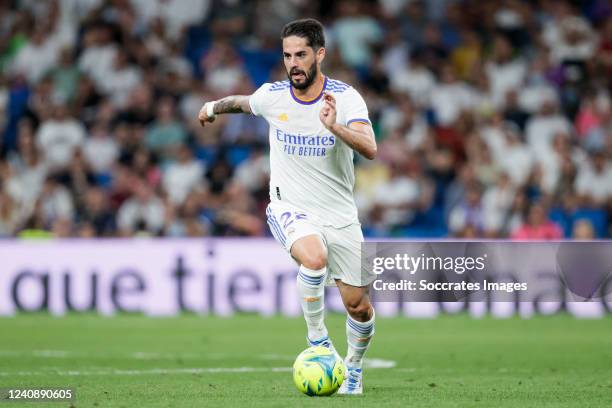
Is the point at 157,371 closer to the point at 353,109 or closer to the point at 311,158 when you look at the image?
the point at 311,158

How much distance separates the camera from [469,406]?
8.12m

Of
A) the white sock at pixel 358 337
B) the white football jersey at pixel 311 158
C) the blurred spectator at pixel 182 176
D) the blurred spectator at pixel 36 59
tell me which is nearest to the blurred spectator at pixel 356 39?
the blurred spectator at pixel 182 176

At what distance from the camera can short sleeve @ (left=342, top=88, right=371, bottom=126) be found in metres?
8.70

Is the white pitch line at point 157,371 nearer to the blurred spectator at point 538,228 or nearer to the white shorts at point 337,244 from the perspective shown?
the white shorts at point 337,244

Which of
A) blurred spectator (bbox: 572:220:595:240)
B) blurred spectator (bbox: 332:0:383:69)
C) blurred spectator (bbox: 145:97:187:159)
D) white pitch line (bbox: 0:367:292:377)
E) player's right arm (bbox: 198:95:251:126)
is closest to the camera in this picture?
player's right arm (bbox: 198:95:251:126)

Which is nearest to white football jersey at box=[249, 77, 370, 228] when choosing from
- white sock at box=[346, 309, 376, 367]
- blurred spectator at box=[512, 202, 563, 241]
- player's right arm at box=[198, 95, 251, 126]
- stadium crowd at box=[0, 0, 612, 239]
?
player's right arm at box=[198, 95, 251, 126]

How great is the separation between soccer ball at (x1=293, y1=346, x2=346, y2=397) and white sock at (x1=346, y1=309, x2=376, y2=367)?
42 centimetres

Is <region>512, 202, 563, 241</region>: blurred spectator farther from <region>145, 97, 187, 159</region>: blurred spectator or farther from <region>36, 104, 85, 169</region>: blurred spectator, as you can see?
<region>36, 104, 85, 169</region>: blurred spectator

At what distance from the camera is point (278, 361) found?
1183 centimetres

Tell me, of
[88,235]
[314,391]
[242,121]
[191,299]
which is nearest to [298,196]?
[314,391]

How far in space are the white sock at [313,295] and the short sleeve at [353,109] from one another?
1043 millimetres

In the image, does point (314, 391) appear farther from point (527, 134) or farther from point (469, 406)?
point (527, 134)

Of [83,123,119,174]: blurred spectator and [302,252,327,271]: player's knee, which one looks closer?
[302,252,327,271]: player's knee

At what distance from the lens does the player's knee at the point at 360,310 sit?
8.98 meters
